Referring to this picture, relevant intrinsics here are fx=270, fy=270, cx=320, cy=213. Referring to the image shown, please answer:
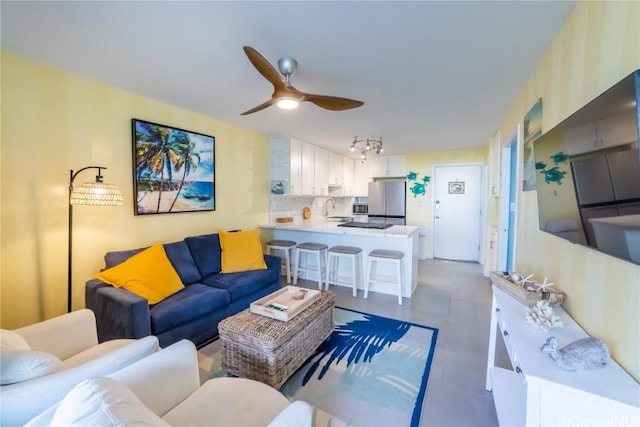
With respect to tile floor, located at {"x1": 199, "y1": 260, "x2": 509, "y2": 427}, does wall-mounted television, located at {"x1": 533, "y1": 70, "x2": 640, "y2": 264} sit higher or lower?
higher

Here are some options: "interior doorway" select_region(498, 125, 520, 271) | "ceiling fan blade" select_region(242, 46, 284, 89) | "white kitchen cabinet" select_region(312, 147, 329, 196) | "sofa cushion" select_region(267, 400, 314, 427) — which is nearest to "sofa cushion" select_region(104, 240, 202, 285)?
"ceiling fan blade" select_region(242, 46, 284, 89)

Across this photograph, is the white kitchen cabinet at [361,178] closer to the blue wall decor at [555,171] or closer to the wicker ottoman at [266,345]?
the wicker ottoman at [266,345]

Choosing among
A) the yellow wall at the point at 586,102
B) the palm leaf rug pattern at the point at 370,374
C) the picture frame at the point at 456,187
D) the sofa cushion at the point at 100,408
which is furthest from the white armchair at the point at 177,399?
the picture frame at the point at 456,187

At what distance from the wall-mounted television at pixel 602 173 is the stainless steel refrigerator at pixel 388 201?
4454mm

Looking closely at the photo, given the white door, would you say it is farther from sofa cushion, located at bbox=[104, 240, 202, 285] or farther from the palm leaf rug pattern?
sofa cushion, located at bbox=[104, 240, 202, 285]

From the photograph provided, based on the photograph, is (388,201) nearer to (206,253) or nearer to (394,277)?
(394,277)

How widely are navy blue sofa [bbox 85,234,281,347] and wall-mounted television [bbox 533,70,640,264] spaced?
8.43ft

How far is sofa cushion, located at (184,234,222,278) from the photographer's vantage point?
2952 millimetres

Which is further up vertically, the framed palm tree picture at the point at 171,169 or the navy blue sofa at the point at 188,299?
the framed palm tree picture at the point at 171,169

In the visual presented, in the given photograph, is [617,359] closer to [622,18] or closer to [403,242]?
[622,18]

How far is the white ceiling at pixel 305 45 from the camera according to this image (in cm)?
148

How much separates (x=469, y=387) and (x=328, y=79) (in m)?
2.56

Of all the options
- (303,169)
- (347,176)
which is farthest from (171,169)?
(347,176)

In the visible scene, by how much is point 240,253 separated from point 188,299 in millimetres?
913
